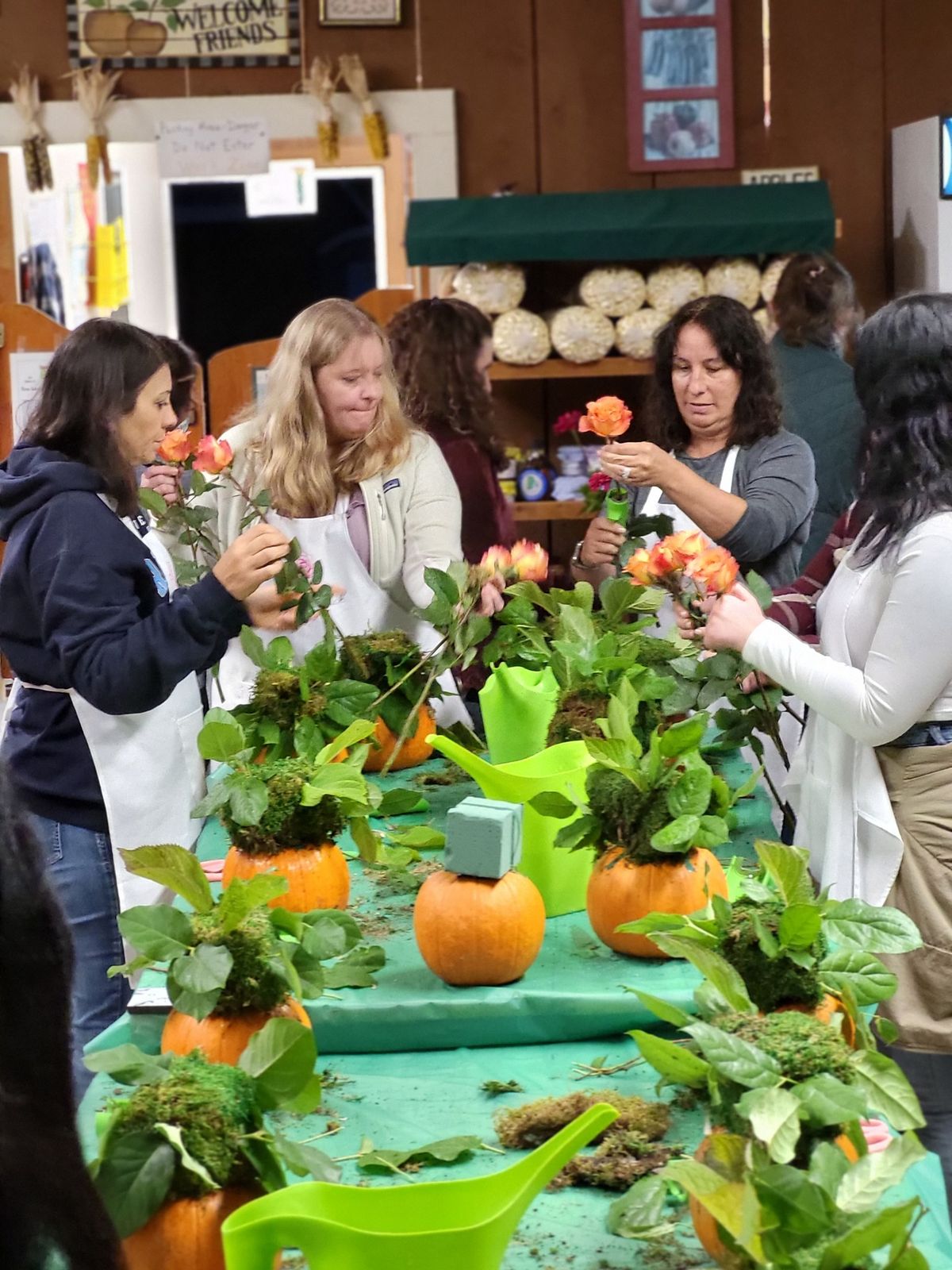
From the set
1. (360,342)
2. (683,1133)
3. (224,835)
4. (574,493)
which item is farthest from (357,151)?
(683,1133)

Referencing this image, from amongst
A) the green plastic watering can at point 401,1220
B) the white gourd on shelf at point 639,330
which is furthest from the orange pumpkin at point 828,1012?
the white gourd on shelf at point 639,330

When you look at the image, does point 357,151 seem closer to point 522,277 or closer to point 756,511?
point 522,277

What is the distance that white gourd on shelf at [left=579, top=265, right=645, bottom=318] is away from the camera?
452 cm

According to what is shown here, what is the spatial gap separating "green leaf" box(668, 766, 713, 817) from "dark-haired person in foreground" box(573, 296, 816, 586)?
1292 mm

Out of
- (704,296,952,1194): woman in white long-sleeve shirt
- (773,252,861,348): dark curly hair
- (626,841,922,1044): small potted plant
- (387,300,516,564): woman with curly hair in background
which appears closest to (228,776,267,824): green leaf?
(626,841,922,1044): small potted plant

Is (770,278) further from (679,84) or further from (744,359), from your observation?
(744,359)

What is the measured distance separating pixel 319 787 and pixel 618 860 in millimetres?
348

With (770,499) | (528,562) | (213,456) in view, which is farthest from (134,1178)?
(770,499)

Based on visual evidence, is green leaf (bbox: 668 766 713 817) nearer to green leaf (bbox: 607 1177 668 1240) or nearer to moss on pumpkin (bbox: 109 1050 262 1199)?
green leaf (bbox: 607 1177 668 1240)

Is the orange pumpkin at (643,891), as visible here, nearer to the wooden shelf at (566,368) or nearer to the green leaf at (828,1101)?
the green leaf at (828,1101)

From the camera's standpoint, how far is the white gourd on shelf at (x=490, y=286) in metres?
4.53

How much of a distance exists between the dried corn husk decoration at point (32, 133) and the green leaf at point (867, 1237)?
181 inches

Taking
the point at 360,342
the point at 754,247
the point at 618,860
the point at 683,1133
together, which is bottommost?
the point at 683,1133

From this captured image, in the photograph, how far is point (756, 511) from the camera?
9.59ft
